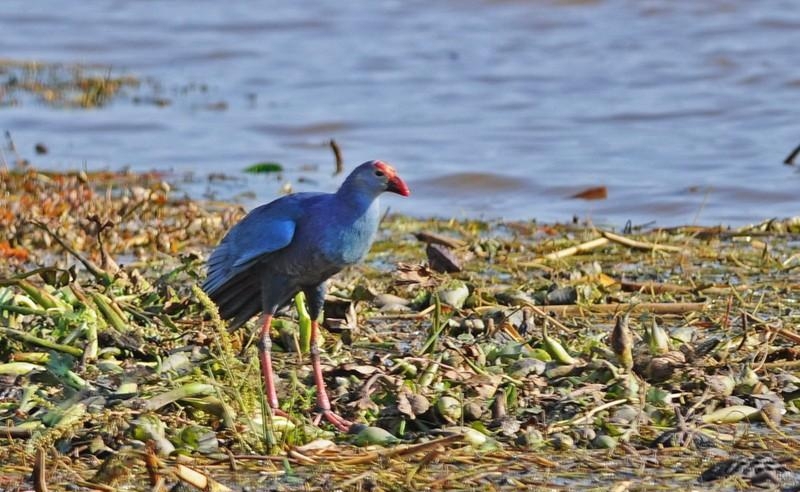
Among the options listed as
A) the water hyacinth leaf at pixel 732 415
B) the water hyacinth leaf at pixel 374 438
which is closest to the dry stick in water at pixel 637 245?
the water hyacinth leaf at pixel 732 415

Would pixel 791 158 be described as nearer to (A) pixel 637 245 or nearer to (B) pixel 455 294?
(A) pixel 637 245

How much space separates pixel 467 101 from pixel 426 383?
9513mm

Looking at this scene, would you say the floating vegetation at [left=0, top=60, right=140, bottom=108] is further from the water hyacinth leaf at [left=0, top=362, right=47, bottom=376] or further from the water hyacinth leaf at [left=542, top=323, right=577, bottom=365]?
the water hyacinth leaf at [left=542, top=323, right=577, bottom=365]

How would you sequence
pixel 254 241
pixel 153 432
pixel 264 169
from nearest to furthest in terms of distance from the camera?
pixel 153 432 → pixel 254 241 → pixel 264 169

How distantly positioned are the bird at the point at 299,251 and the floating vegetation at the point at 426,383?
0.17 metres

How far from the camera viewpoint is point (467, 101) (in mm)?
14461

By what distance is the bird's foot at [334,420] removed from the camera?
16.1 feet

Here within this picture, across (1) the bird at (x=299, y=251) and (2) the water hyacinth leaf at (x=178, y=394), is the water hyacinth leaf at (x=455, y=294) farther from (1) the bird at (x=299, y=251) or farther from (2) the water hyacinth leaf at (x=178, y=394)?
(2) the water hyacinth leaf at (x=178, y=394)

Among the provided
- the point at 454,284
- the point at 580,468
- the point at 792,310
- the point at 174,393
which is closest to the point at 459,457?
the point at 580,468

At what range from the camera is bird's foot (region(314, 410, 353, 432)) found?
4918 millimetres

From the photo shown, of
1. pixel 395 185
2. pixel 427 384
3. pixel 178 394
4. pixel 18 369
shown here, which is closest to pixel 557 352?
pixel 427 384

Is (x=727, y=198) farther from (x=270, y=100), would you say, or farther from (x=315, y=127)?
(x=270, y=100)

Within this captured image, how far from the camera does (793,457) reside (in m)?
4.59

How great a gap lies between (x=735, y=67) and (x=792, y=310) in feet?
29.3
